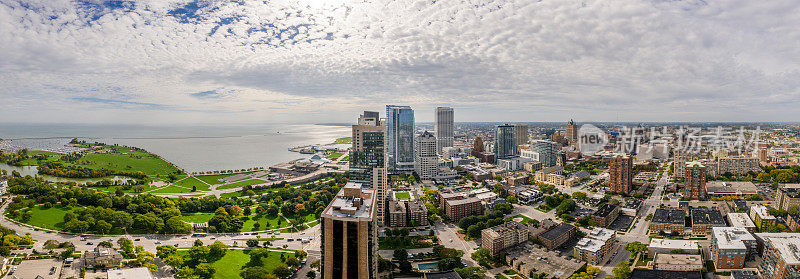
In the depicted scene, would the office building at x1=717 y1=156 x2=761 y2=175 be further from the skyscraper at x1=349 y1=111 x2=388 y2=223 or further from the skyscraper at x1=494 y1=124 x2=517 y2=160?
the skyscraper at x1=349 y1=111 x2=388 y2=223

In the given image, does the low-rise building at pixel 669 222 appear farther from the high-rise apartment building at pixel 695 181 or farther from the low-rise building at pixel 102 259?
the low-rise building at pixel 102 259

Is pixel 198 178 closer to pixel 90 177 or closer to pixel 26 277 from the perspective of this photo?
pixel 90 177

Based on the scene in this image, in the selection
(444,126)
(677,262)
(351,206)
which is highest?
(444,126)

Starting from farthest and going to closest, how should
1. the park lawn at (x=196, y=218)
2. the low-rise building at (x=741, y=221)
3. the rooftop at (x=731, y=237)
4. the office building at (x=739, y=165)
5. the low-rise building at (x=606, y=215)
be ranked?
the office building at (x=739, y=165), the park lawn at (x=196, y=218), the low-rise building at (x=606, y=215), the low-rise building at (x=741, y=221), the rooftop at (x=731, y=237)

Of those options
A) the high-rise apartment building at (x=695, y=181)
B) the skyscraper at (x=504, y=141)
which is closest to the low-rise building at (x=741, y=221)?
the high-rise apartment building at (x=695, y=181)

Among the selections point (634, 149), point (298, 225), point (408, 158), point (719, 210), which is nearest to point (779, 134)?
point (634, 149)

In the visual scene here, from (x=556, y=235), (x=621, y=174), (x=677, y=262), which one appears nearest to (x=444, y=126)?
(x=621, y=174)

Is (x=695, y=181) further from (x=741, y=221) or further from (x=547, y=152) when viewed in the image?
(x=547, y=152)
